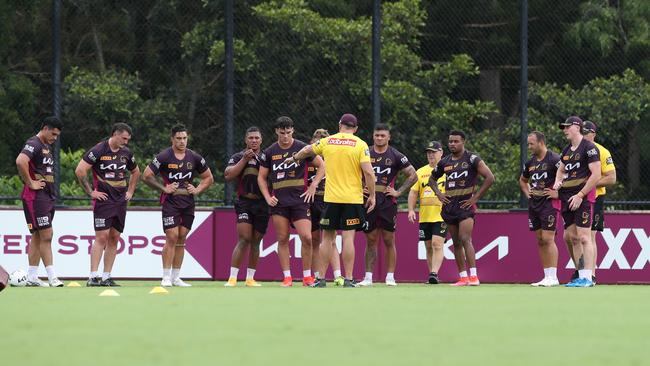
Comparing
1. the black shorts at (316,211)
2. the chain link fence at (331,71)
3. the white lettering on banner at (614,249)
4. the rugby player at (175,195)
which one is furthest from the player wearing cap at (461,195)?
the chain link fence at (331,71)

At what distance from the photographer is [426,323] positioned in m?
8.99

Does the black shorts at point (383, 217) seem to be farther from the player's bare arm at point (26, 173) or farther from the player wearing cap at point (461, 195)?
the player's bare arm at point (26, 173)

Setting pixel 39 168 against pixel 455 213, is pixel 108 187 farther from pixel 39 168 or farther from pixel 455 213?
pixel 455 213

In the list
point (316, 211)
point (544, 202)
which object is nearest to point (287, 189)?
point (316, 211)

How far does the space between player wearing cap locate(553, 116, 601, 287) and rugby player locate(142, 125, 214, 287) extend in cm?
433

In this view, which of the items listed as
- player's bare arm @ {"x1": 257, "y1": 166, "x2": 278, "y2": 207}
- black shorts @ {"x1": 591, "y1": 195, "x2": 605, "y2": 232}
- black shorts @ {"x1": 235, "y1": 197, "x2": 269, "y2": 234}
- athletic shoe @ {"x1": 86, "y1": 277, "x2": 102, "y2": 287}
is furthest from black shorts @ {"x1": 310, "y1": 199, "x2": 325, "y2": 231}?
black shorts @ {"x1": 591, "y1": 195, "x2": 605, "y2": 232}

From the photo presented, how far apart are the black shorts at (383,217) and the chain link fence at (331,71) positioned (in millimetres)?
3449

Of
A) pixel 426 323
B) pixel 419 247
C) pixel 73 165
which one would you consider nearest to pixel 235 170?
pixel 419 247

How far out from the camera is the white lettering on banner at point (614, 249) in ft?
61.1

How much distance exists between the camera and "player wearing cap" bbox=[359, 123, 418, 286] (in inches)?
670

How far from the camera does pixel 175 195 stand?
53.9 ft

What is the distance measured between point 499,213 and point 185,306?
350 inches

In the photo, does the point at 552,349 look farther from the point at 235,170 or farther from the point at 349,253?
the point at 235,170

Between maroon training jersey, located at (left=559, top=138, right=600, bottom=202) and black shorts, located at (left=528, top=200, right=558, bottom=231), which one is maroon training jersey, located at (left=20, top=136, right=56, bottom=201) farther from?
maroon training jersey, located at (left=559, top=138, right=600, bottom=202)
